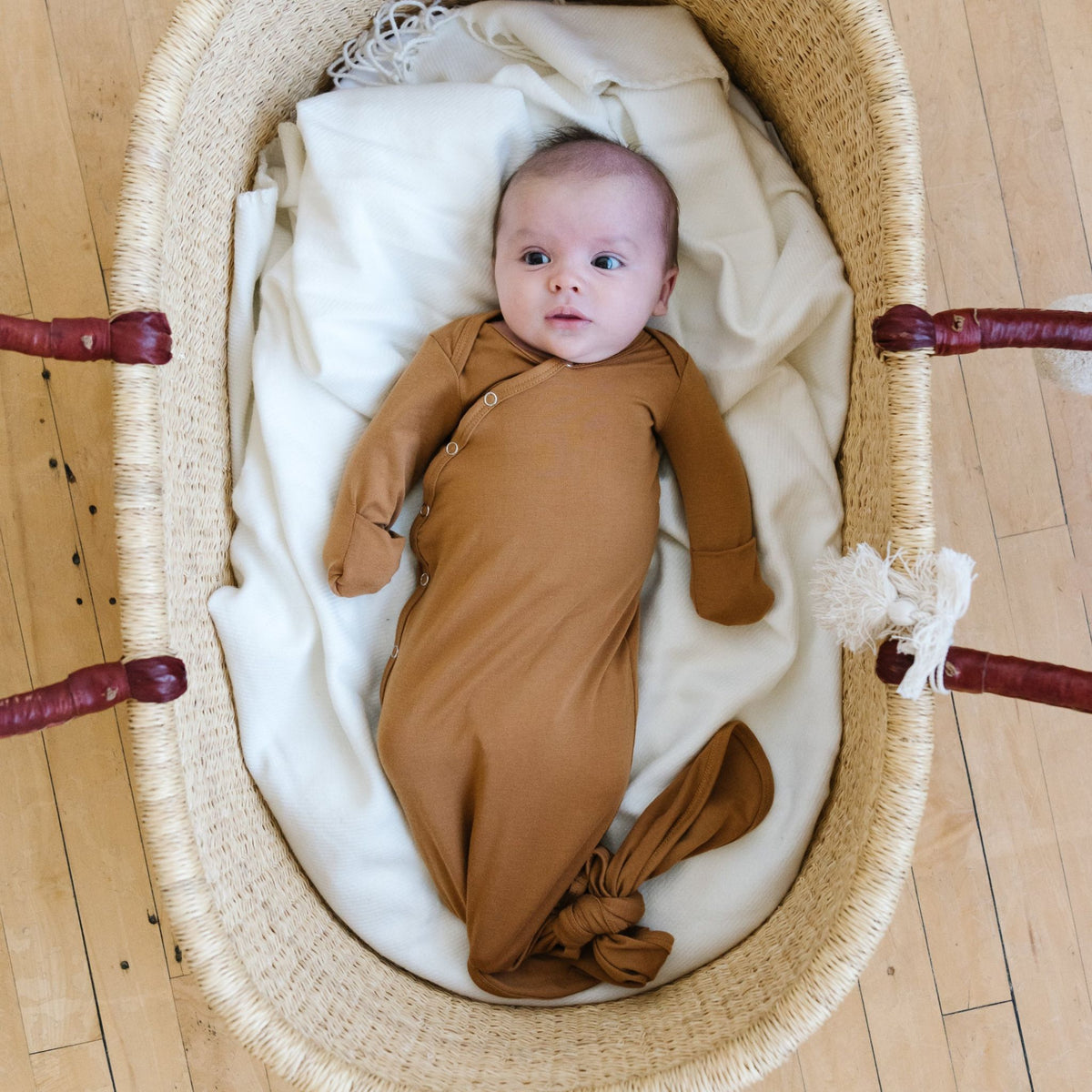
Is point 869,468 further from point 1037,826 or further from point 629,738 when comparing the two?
point 1037,826

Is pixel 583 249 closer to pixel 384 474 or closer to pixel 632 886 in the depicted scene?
pixel 384 474

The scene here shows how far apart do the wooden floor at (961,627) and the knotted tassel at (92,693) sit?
1.37 ft

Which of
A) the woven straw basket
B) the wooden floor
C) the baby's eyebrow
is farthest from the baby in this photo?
the wooden floor

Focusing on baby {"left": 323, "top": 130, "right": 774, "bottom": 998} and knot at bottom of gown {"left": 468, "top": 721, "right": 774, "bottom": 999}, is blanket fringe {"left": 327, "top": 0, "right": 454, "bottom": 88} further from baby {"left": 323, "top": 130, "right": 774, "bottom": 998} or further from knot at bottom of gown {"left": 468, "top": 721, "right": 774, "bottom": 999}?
knot at bottom of gown {"left": 468, "top": 721, "right": 774, "bottom": 999}

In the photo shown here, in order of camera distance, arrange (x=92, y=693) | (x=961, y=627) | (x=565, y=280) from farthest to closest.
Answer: (x=961, y=627) → (x=565, y=280) → (x=92, y=693)

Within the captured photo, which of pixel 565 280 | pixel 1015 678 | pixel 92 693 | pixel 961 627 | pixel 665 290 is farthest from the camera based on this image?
pixel 961 627

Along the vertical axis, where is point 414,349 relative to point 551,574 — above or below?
above

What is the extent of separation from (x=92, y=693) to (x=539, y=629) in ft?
1.47

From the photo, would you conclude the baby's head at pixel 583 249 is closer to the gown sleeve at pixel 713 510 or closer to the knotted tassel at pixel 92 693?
the gown sleeve at pixel 713 510

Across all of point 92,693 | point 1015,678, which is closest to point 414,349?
point 92,693

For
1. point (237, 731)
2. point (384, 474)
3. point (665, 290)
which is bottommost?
point (237, 731)

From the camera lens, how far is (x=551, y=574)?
43.1 inches

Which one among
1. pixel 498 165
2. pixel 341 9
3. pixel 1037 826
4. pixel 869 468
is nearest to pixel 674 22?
pixel 498 165

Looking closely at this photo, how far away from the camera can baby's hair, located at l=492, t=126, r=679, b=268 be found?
1115 millimetres
